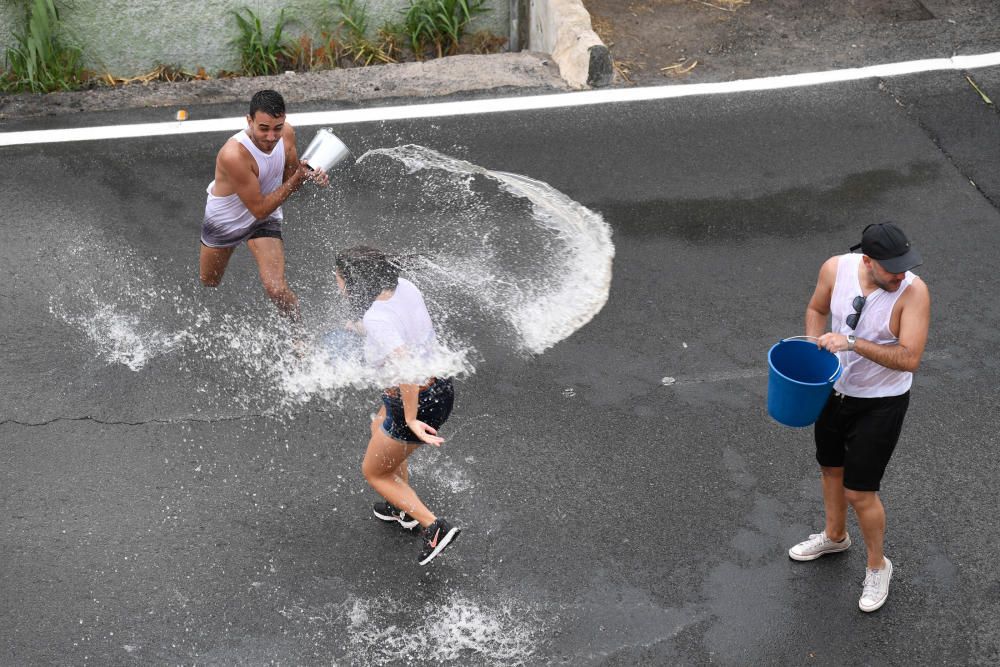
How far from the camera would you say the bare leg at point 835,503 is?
4656 millimetres

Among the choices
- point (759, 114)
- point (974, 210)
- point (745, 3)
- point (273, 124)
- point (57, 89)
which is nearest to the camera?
point (273, 124)

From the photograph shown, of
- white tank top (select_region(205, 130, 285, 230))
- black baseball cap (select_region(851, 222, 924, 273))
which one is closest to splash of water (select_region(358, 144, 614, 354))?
white tank top (select_region(205, 130, 285, 230))

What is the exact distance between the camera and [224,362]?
6.11 m

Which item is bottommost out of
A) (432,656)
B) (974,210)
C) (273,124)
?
(432,656)

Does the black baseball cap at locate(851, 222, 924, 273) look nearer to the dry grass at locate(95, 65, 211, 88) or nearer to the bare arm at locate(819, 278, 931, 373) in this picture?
the bare arm at locate(819, 278, 931, 373)

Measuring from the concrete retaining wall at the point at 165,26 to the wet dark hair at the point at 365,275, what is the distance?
5192 mm

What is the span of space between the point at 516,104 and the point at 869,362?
463 centimetres

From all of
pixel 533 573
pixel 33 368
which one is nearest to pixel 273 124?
pixel 33 368

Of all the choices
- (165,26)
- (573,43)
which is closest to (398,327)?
(573,43)

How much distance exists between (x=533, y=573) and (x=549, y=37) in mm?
5455

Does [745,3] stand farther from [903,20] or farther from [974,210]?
[974,210]

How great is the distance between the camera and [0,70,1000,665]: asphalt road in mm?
4680

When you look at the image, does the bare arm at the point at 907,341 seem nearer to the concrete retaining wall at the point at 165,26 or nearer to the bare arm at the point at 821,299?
the bare arm at the point at 821,299

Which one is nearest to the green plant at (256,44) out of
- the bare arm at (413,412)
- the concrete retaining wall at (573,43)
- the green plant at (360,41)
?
the green plant at (360,41)
